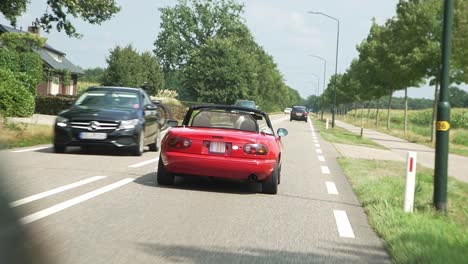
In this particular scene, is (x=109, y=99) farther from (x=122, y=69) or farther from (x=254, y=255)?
(x=122, y=69)

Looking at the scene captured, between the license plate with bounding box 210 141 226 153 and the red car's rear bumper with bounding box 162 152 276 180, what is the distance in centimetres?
9

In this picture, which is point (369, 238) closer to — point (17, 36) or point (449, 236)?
point (449, 236)

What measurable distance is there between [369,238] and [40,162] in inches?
264

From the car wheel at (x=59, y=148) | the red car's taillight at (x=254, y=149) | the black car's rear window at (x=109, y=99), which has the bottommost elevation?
the car wheel at (x=59, y=148)

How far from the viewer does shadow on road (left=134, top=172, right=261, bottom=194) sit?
887 centimetres

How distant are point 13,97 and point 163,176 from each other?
18708 mm

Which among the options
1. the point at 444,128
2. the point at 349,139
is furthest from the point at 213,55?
the point at 444,128

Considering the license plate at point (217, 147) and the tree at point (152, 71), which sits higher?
the tree at point (152, 71)

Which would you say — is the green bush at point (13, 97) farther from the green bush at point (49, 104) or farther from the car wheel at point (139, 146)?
the car wheel at point (139, 146)

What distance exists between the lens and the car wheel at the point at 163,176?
865 centimetres

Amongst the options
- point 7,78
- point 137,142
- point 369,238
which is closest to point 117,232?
point 369,238

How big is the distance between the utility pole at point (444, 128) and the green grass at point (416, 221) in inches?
9.7

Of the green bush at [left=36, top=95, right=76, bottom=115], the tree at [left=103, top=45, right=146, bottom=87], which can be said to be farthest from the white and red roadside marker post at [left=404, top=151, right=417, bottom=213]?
the tree at [left=103, top=45, right=146, bottom=87]

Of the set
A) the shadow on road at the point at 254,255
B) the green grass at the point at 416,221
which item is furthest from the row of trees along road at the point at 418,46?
the shadow on road at the point at 254,255
